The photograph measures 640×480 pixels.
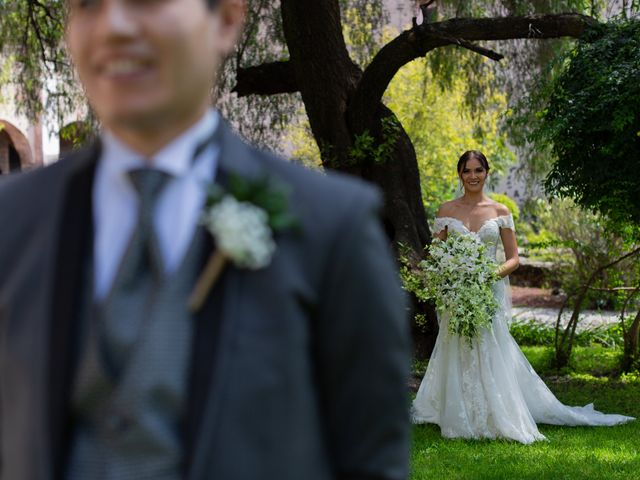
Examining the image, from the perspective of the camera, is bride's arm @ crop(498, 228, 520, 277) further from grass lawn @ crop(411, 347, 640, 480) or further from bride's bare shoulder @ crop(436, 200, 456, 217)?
grass lawn @ crop(411, 347, 640, 480)

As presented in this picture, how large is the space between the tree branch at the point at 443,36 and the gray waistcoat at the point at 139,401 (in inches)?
323

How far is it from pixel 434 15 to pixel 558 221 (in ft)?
15.1

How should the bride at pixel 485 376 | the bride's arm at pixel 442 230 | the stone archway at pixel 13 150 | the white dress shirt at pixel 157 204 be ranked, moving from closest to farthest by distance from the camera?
the white dress shirt at pixel 157 204, the bride at pixel 485 376, the bride's arm at pixel 442 230, the stone archway at pixel 13 150

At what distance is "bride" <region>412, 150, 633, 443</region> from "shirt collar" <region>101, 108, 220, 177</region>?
22.6 ft

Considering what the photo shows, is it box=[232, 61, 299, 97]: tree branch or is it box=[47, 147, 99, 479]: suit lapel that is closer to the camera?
box=[47, 147, 99, 479]: suit lapel

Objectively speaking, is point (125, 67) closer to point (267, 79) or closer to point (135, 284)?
Result: point (135, 284)

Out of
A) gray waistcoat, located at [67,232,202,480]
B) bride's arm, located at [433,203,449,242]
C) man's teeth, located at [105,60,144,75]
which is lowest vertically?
bride's arm, located at [433,203,449,242]

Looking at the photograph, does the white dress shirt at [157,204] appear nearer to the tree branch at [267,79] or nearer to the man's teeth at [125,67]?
the man's teeth at [125,67]

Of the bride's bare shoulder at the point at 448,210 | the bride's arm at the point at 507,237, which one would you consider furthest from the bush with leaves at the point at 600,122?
the bride's bare shoulder at the point at 448,210

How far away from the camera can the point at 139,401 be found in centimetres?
165

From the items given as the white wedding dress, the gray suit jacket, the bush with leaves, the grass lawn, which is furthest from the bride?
the gray suit jacket

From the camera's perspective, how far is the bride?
8461 millimetres

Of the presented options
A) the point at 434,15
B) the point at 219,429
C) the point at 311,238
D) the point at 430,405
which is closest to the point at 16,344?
the point at 219,429

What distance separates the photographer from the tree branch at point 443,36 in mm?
9695
